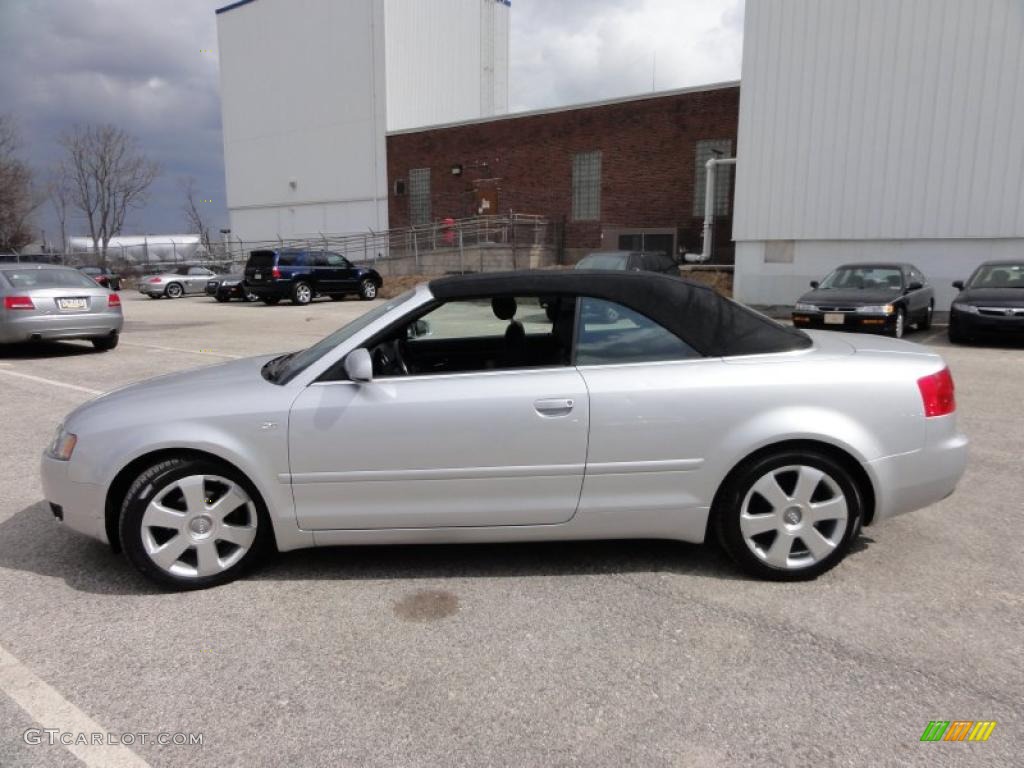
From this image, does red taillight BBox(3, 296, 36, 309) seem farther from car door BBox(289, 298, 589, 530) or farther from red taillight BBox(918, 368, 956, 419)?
red taillight BBox(918, 368, 956, 419)

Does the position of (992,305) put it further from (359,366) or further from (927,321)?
(359,366)

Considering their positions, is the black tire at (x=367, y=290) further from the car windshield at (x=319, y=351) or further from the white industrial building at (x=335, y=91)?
the car windshield at (x=319, y=351)

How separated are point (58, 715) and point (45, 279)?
35.9 feet

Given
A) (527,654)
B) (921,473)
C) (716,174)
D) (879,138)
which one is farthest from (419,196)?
(527,654)

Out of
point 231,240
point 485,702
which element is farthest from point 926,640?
point 231,240

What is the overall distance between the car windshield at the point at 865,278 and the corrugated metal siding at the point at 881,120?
486cm

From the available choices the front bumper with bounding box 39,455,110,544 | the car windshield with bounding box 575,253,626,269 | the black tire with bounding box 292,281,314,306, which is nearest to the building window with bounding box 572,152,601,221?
the black tire with bounding box 292,281,314,306

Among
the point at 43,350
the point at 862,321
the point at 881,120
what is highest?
the point at 881,120

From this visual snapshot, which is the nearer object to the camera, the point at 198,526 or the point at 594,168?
the point at 198,526

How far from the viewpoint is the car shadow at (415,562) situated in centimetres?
371

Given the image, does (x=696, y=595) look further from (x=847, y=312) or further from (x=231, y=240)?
(x=231, y=240)

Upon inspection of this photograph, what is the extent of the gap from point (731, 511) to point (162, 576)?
2.67m

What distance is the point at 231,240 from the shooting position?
48062mm

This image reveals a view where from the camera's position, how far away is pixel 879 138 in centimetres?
1838
